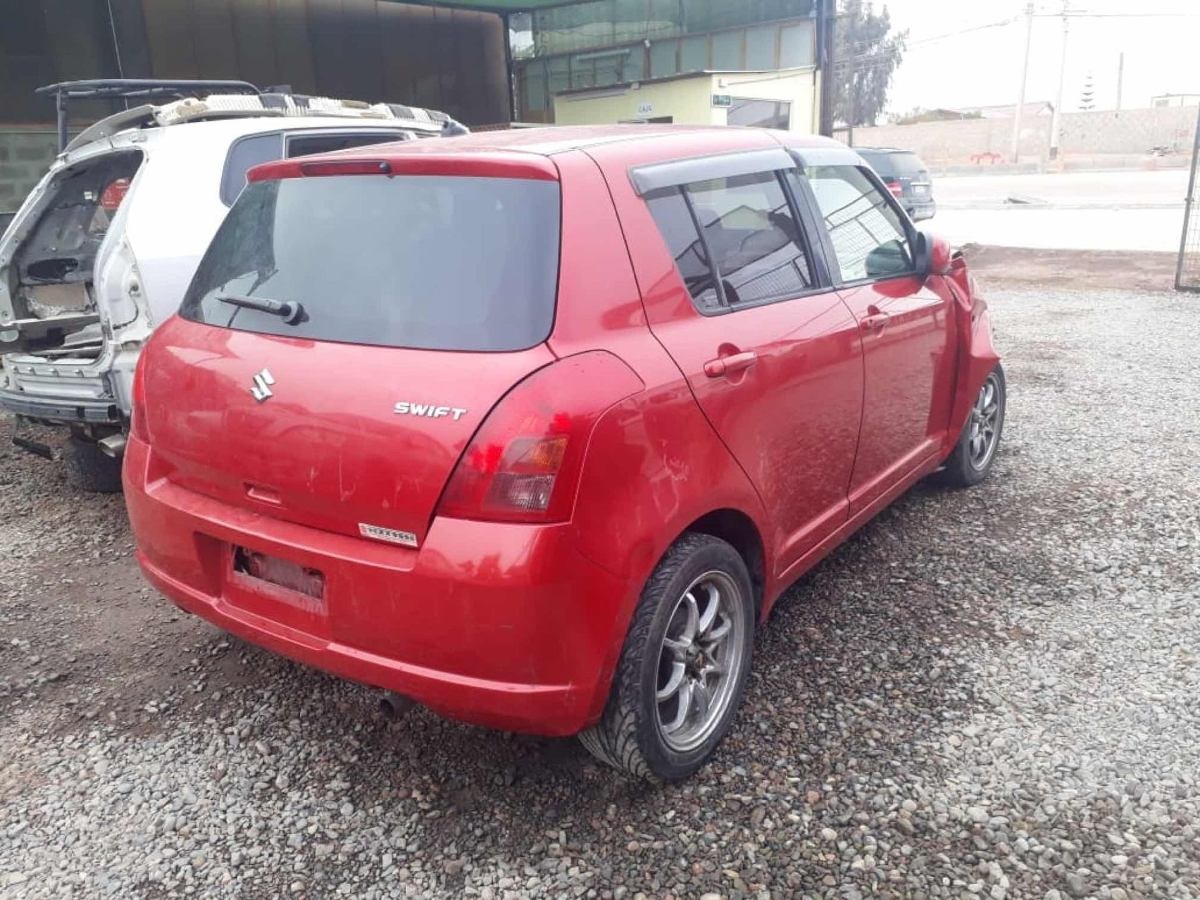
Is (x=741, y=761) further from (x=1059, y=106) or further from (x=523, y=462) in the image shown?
(x=1059, y=106)

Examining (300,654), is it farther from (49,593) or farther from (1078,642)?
(1078,642)

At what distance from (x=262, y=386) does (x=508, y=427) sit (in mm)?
741

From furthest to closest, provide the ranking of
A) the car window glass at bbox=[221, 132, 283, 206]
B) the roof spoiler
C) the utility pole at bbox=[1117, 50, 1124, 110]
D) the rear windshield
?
1. the utility pole at bbox=[1117, 50, 1124, 110]
2. the roof spoiler
3. the car window glass at bbox=[221, 132, 283, 206]
4. the rear windshield

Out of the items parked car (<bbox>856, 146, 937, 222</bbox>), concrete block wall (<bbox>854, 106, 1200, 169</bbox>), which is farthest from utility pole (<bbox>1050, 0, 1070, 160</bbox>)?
parked car (<bbox>856, 146, 937, 222</bbox>)

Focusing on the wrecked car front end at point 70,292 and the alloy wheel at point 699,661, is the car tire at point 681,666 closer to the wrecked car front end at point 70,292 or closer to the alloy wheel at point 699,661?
the alloy wheel at point 699,661

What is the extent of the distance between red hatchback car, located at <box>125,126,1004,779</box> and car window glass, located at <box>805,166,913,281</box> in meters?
0.34

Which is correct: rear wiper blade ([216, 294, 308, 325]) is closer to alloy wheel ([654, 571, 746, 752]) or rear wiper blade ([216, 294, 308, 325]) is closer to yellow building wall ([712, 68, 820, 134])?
alloy wheel ([654, 571, 746, 752])

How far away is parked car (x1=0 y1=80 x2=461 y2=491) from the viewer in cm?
421

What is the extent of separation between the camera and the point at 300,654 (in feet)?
8.29

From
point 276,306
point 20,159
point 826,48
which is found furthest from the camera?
point 826,48

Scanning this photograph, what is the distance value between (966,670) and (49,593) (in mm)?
3643

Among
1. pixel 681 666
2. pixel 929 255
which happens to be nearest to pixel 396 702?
pixel 681 666

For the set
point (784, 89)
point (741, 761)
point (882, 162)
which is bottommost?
point (741, 761)

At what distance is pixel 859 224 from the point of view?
3.77 m
